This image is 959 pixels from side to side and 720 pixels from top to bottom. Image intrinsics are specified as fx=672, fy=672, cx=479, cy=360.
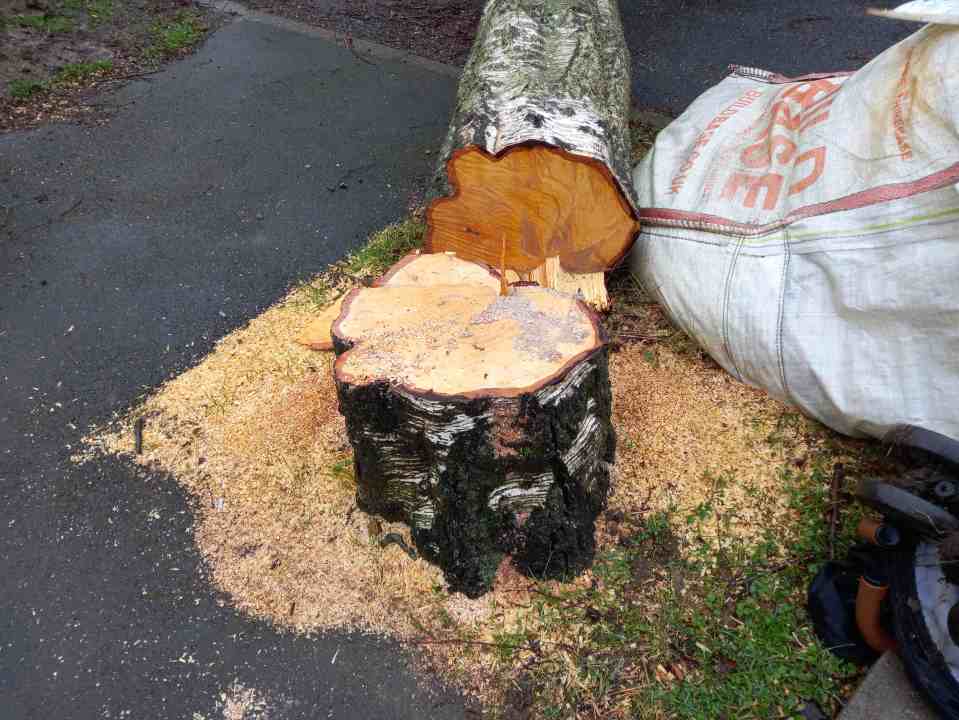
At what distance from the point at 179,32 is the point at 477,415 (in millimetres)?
5157

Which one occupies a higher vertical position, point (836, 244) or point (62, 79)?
point (836, 244)

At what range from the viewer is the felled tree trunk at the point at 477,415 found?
1709 millimetres

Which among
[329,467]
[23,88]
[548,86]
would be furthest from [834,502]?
[23,88]

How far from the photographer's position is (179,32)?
17.5ft

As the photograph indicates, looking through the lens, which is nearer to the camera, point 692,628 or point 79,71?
point 692,628

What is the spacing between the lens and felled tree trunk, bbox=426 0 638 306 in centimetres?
238

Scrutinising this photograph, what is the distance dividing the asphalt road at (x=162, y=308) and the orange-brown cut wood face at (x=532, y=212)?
3.14 feet

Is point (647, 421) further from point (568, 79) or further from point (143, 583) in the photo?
point (143, 583)

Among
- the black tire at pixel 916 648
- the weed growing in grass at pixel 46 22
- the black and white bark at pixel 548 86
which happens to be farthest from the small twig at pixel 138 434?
the weed growing in grass at pixel 46 22

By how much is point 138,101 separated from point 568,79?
132 inches

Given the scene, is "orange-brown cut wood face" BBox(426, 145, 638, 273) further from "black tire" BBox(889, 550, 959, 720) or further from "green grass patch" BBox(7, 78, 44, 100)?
"green grass patch" BBox(7, 78, 44, 100)

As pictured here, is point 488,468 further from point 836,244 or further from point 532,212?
point 836,244

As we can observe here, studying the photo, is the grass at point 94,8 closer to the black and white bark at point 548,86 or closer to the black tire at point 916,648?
the black and white bark at point 548,86

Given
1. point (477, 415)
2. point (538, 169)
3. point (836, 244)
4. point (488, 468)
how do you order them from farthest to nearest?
1. point (538, 169)
2. point (836, 244)
3. point (488, 468)
4. point (477, 415)
